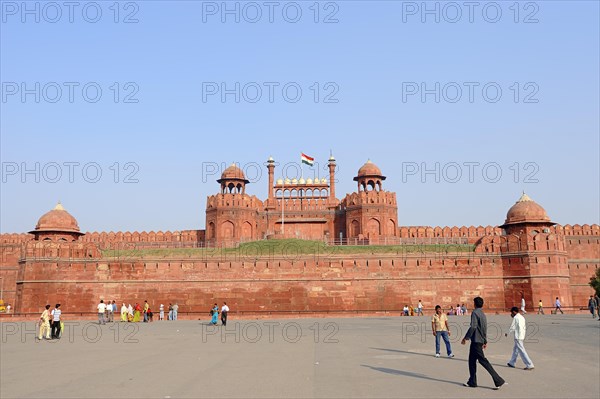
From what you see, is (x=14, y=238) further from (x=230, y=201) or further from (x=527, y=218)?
(x=527, y=218)

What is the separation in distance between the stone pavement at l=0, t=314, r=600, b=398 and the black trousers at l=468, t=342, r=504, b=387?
0.48 feet

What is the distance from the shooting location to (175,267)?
28.4 m

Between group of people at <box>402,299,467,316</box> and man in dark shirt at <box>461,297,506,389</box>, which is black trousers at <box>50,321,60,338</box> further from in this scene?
group of people at <box>402,299,467,316</box>

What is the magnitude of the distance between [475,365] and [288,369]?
102 inches

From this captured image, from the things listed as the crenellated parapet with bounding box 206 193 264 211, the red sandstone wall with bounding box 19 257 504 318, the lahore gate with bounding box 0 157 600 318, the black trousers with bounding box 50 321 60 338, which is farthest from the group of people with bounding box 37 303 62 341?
the crenellated parapet with bounding box 206 193 264 211

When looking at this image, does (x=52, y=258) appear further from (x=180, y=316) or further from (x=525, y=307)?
(x=525, y=307)

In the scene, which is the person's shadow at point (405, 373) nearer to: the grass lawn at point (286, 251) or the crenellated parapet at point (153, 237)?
the grass lawn at point (286, 251)

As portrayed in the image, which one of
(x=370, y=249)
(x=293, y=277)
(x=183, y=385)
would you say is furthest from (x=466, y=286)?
(x=183, y=385)

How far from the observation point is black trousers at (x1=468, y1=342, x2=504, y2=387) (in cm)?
601

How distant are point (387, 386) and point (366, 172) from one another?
31.1 m

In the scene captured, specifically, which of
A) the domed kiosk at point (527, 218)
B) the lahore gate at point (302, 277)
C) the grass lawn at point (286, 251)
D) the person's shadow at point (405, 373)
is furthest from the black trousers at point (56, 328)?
the domed kiosk at point (527, 218)

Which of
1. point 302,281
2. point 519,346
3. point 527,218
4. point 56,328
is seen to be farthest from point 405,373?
point 527,218

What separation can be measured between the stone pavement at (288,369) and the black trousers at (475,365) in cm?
15

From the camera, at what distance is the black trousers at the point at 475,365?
6.01 metres
